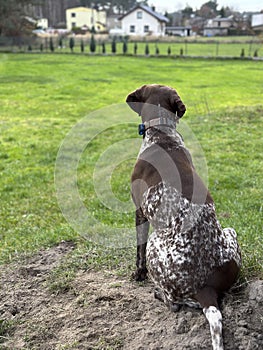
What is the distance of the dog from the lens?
3.25m

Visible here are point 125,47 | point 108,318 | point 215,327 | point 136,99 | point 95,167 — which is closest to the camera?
point 215,327

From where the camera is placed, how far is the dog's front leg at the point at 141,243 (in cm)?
406

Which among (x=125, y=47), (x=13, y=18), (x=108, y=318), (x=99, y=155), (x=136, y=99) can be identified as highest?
(x=13, y=18)

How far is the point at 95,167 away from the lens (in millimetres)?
9367

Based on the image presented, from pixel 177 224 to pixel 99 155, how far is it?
7.07 m

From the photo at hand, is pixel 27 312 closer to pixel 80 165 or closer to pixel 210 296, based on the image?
pixel 210 296

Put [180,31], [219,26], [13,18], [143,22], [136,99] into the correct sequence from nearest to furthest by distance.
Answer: [136,99], [13,18], [143,22], [219,26], [180,31]

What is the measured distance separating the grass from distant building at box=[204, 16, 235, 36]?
59.7m

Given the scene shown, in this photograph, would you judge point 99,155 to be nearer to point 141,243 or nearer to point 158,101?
point 141,243

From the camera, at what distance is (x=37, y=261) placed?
5094 mm

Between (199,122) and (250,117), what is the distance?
1833 millimetres

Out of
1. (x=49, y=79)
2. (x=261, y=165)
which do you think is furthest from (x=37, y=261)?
(x=49, y=79)

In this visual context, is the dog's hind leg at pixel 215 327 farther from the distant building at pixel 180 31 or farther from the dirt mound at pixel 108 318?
the distant building at pixel 180 31

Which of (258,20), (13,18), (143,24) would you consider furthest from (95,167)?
(143,24)
